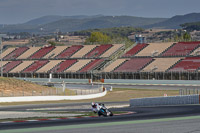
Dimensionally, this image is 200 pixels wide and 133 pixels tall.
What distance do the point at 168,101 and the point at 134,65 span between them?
50.4 metres

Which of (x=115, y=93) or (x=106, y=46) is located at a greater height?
(x=106, y=46)

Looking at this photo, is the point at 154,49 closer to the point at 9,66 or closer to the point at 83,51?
the point at 83,51

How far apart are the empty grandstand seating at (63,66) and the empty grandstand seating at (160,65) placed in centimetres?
2162

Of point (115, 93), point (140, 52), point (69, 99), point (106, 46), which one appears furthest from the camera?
point (106, 46)

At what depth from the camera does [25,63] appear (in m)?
115

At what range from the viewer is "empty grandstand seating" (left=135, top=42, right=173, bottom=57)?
9532 centimetres

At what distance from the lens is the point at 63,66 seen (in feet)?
339

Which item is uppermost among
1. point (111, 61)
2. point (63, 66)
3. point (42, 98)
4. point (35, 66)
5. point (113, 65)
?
point (111, 61)

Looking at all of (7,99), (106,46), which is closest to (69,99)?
(7,99)

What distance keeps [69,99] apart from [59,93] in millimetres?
2089

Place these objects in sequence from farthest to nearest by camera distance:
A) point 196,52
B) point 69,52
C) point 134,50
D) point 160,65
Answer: point 69,52
point 134,50
point 196,52
point 160,65

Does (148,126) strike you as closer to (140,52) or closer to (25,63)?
(140,52)

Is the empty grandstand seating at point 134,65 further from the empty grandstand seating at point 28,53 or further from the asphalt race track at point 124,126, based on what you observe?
the asphalt race track at point 124,126

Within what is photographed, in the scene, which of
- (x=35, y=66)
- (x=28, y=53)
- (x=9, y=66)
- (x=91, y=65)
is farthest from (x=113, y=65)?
(x=28, y=53)
